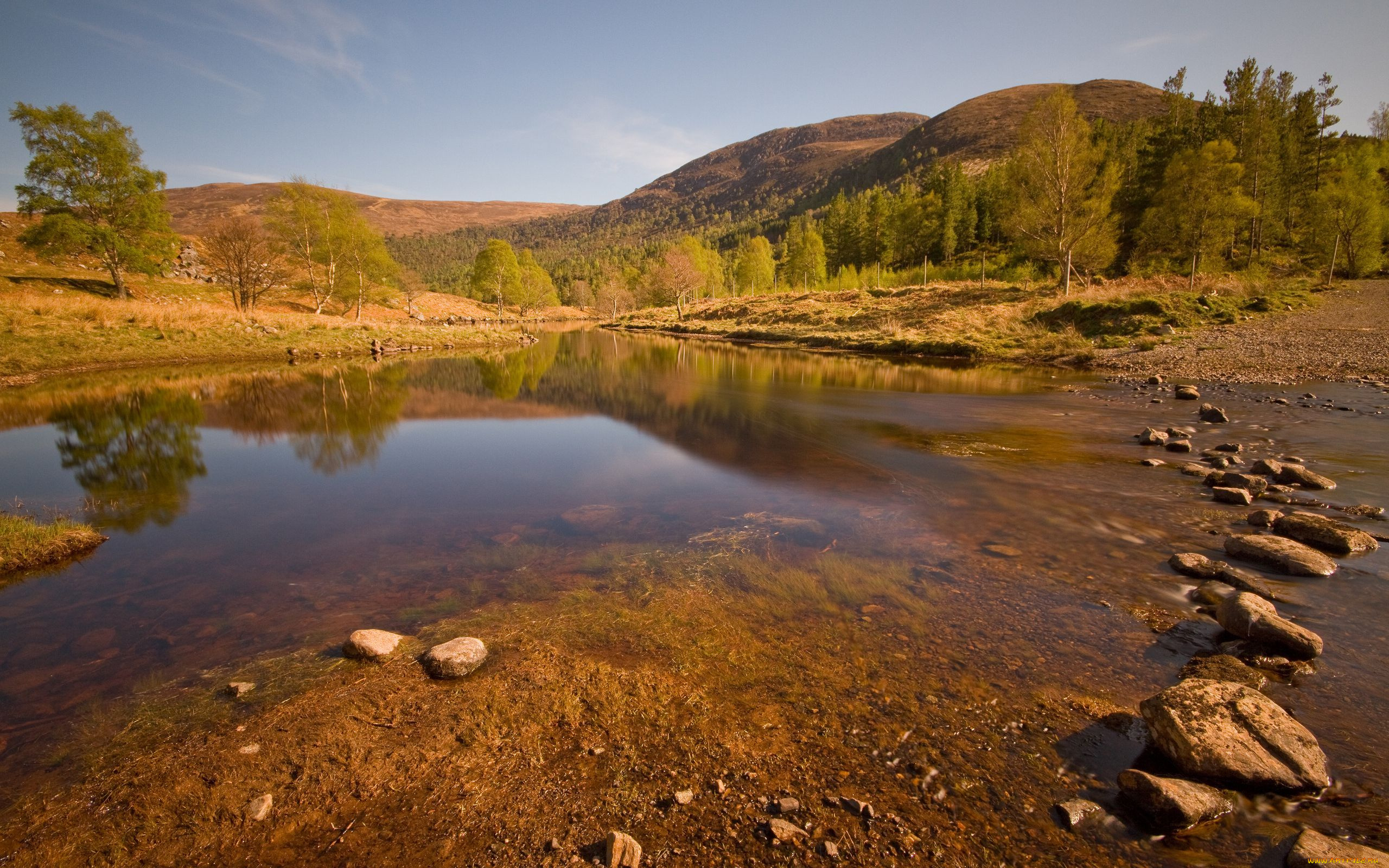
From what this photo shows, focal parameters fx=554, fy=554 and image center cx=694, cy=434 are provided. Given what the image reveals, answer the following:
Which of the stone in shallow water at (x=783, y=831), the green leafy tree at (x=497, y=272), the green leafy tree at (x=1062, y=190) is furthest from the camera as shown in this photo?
the green leafy tree at (x=497, y=272)

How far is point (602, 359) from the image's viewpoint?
39.9 meters

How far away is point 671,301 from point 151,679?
10510cm

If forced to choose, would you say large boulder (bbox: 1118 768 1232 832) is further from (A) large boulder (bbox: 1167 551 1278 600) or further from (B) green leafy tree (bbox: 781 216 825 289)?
(B) green leafy tree (bbox: 781 216 825 289)

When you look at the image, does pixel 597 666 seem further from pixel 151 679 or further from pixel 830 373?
pixel 830 373

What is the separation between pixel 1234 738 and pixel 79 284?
66.8 m

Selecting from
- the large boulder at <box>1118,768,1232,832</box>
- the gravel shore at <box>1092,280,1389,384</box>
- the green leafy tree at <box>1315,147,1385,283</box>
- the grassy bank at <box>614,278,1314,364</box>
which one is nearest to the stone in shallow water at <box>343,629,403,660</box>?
the large boulder at <box>1118,768,1232,832</box>

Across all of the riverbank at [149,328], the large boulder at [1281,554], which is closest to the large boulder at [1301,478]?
the large boulder at [1281,554]

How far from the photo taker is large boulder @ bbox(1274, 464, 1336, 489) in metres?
9.38

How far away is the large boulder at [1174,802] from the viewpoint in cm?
341

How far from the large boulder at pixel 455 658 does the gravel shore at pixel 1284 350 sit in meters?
25.9

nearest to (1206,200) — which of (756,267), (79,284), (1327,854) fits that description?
(1327,854)

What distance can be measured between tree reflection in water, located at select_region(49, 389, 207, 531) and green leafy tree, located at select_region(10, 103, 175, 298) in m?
29.6

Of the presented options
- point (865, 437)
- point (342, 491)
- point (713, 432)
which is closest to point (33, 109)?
point (342, 491)

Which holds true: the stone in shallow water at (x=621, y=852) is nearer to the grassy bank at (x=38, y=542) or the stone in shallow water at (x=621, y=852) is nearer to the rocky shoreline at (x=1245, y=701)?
the rocky shoreline at (x=1245, y=701)
